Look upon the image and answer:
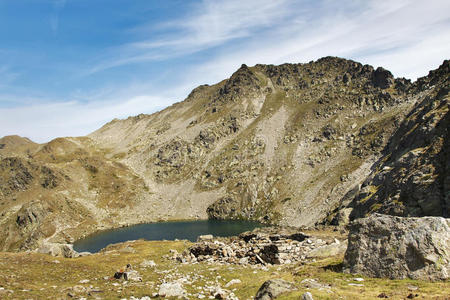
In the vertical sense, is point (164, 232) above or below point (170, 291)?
below

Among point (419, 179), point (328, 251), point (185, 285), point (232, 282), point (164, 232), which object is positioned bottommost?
point (164, 232)

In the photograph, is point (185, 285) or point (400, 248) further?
point (185, 285)

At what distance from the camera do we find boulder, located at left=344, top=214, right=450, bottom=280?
19.5 metres

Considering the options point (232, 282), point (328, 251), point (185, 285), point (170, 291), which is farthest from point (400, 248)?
point (185, 285)

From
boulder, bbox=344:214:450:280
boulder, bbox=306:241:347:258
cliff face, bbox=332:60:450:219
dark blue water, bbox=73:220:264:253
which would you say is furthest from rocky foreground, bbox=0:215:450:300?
dark blue water, bbox=73:220:264:253

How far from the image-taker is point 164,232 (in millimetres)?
144000

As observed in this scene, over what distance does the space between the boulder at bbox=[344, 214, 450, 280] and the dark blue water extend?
109 metres

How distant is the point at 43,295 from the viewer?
2091 centimetres

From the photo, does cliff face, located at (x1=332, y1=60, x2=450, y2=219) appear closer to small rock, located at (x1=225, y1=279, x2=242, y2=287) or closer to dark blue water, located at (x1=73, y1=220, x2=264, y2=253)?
small rock, located at (x1=225, y1=279, x2=242, y2=287)

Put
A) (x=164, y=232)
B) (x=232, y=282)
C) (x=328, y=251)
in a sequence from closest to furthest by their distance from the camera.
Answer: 1. (x=232, y=282)
2. (x=328, y=251)
3. (x=164, y=232)

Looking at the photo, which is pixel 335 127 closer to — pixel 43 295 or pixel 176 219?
pixel 176 219

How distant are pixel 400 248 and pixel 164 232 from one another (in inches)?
5349

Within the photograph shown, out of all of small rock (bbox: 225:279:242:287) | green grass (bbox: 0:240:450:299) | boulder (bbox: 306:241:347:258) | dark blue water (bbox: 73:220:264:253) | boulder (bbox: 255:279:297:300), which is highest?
boulder (bbox: 255:279:297:300)

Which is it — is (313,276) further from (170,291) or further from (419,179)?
(419,179)
